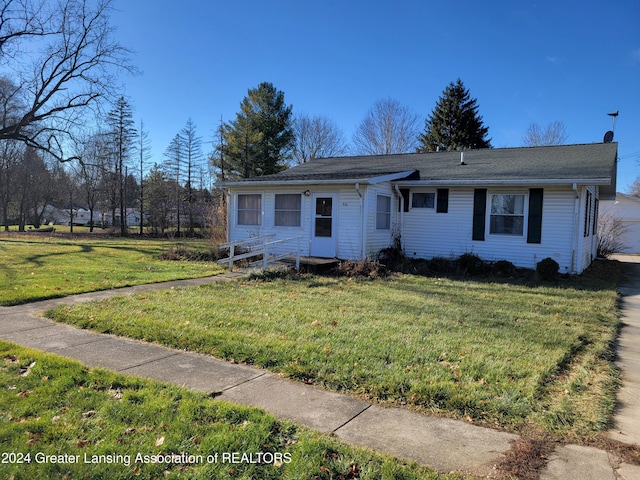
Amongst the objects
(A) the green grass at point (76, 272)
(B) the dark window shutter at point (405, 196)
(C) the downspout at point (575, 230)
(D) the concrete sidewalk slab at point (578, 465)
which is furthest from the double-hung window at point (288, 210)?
(D) the concrete sidewalk slab at point (578, 465)

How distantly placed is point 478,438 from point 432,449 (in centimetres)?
44

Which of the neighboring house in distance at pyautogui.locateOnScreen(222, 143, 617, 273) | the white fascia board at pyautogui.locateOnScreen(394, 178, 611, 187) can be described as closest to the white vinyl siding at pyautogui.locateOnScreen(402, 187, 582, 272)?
the neighboring house in distance at pyautogui.locateOnScreen(222, 143, 617, 273)

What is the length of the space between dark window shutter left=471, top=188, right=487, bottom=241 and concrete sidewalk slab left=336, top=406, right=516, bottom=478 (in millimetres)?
10492

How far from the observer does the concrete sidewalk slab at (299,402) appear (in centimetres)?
328

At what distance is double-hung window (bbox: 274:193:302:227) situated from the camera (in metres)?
13.6

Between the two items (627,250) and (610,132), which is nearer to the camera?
(610,132)

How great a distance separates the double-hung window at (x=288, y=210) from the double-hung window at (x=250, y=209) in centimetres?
80

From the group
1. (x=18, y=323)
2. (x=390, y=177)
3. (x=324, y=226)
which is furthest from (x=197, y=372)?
(x=390, y=177)

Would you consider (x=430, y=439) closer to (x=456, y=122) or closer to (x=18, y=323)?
(x=18, y=323)

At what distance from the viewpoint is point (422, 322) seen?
6.32 m

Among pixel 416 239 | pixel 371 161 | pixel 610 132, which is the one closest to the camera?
pixel 416 239

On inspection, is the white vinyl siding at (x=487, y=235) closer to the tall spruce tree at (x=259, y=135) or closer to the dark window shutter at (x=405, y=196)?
the dark window shutter at (x=405, y=196)

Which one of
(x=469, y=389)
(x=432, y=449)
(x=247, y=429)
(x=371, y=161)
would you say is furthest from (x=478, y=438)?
(x=371, y=161)

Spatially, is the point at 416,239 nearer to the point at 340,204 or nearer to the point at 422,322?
the point at 340,204
